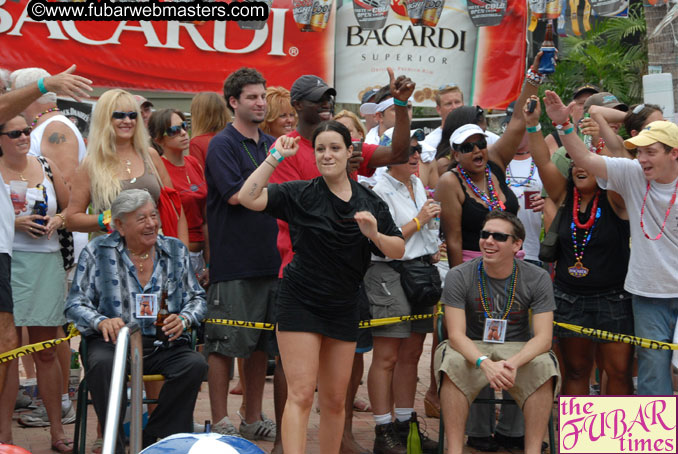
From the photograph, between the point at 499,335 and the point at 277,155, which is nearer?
the point at 277,155

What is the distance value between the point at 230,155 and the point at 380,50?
5.00m

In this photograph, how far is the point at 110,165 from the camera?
6109mm

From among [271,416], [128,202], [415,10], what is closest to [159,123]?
[128,202]

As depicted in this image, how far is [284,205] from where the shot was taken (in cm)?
508

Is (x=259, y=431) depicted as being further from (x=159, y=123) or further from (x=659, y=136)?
(x=659, y=136)

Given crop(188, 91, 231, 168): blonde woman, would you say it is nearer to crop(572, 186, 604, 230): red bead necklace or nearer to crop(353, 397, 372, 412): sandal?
crop(353, 397, 372, 412): sandal

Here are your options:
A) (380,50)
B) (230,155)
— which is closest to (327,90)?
(230,155)

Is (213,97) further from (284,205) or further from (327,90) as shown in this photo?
(284,205)

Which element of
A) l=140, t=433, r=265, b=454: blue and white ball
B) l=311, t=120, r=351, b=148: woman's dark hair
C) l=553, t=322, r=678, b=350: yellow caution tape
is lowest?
l=553, t=322, r=678, b=350: yellow caution tape

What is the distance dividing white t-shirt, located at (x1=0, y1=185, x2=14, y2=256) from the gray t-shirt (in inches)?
104

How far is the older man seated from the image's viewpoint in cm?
539

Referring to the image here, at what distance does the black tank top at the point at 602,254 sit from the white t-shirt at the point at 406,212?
3.02 feet

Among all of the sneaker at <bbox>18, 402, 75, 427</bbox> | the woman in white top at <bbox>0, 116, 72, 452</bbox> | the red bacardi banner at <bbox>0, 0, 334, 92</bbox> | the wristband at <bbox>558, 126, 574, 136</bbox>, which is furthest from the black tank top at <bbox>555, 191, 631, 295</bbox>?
the red bacardi banner at <bbox>0, 0, 334, 92</bbox>

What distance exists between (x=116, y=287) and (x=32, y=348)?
712 mm
